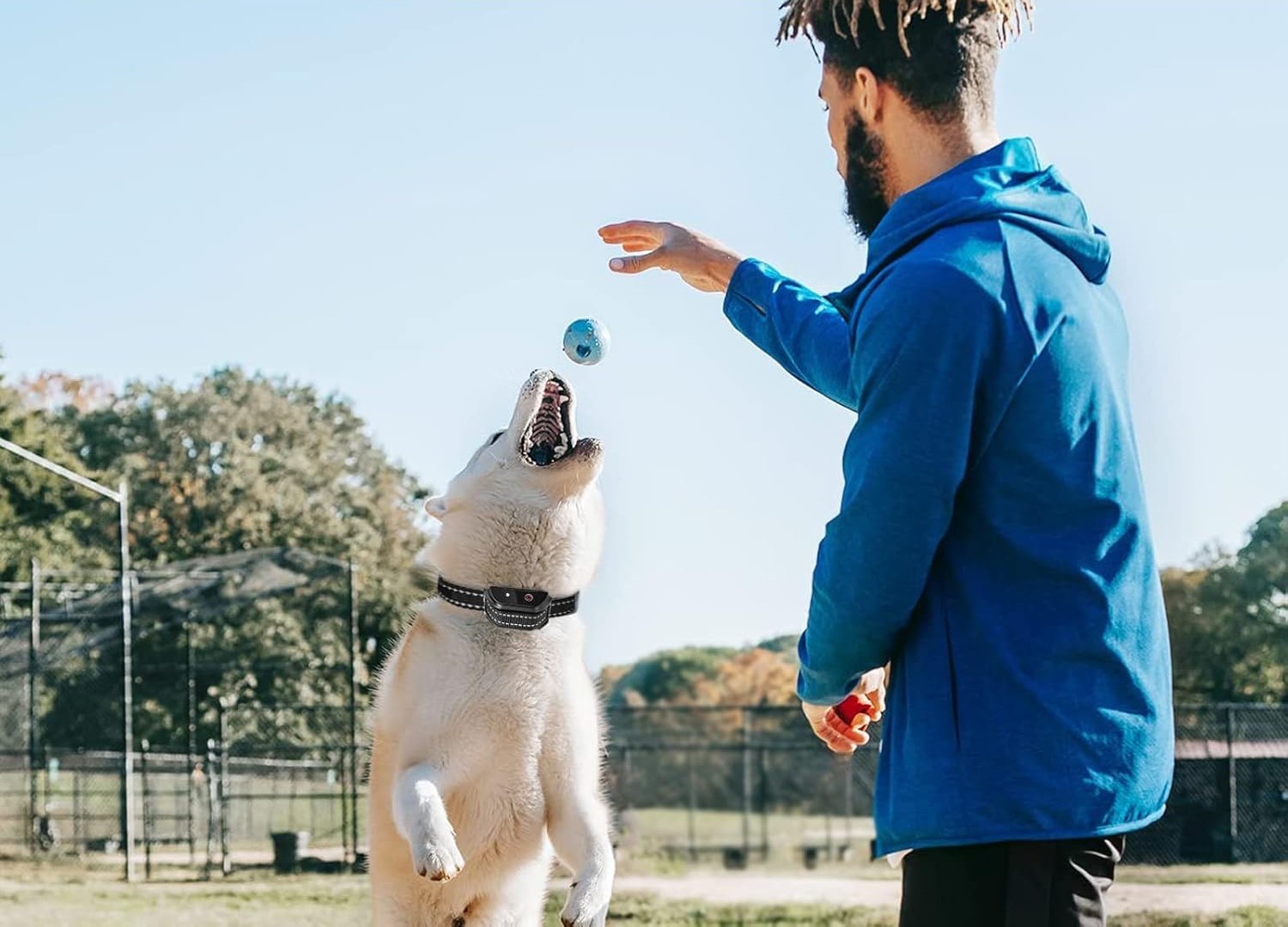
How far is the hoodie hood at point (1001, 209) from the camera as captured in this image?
2.16 metres

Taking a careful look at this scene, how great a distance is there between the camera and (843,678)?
7.16ft

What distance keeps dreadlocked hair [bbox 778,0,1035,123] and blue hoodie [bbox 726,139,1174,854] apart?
172 millimetres

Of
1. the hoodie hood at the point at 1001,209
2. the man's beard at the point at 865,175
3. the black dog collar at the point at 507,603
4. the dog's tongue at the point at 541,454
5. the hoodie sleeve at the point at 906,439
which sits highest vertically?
the man's beard at the point at 865,175

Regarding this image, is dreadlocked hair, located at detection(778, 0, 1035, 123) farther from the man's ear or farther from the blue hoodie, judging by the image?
the blue hoodie

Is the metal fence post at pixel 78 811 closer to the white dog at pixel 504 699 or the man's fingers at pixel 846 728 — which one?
the white dog at pixel 504 699

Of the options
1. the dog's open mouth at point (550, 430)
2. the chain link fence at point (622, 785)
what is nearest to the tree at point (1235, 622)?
the chain link fence at point (622, 785)

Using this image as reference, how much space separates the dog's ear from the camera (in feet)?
12.7

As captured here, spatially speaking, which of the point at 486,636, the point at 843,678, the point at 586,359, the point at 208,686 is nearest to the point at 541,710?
the point at 486,636

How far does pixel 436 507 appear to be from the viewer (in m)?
3.89

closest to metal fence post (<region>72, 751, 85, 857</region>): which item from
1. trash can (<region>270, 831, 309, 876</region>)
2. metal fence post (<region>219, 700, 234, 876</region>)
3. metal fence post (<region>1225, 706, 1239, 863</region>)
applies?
metal fence post (<region>219, 700, 234, 876</region>)

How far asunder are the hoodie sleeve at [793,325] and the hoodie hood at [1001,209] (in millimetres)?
157

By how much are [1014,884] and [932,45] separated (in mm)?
1079

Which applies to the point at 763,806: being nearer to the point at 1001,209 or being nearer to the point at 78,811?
the point at 78,811

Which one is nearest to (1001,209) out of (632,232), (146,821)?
(632,232)
